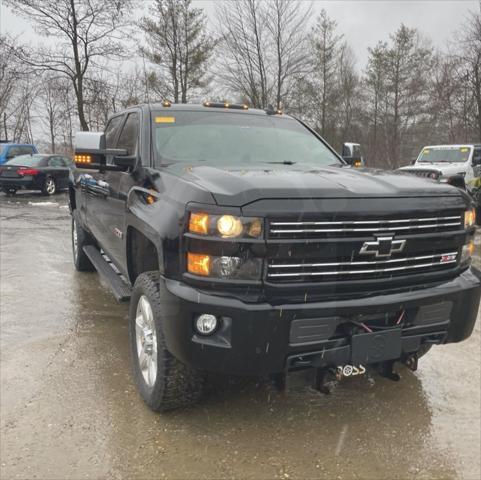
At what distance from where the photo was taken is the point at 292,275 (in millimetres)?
2471

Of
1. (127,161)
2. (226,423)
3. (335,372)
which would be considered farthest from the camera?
(127,161)

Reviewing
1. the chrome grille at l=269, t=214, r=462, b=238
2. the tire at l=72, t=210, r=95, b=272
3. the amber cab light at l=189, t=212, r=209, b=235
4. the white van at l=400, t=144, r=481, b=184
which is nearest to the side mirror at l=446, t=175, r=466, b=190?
the chrome grille at l=269, t=214, r=462, b=238

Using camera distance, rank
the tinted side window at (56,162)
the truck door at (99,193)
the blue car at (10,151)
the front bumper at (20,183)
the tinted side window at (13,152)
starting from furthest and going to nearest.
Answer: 1. the tinted side window at (13,152)
2. the blue car at (10,151)
3. the tinted side window at (56,162)
4. the front bumper at (20,183)
5. the truck door at (99,193)

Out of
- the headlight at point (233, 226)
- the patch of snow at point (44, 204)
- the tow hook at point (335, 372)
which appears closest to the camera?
the headlight at point (233, 226)

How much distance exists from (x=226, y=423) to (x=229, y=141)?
2.10m

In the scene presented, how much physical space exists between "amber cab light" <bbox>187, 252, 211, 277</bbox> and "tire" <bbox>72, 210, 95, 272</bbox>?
144 inches

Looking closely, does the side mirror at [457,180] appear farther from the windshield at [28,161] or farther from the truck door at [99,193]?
the windshield at [28,161]

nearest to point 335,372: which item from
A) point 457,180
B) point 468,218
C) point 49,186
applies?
point 468,218

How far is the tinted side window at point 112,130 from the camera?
4.78 metres

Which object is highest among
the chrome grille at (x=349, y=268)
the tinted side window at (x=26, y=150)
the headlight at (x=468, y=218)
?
the headlight at (x=468, y=218)

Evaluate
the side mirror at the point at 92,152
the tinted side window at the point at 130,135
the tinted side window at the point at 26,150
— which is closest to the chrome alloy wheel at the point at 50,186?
the tinted side window at the point at 26,150

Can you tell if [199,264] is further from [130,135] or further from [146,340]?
[130,135]

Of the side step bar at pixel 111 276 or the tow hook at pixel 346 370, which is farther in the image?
the side step bar at pixel 111 276

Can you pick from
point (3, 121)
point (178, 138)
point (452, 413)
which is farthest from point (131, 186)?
point (3, 121)
